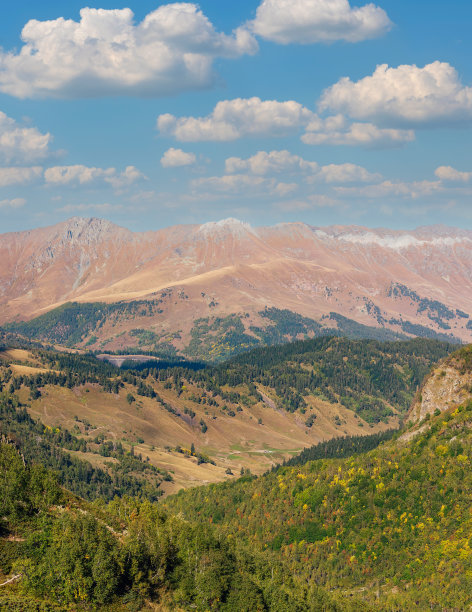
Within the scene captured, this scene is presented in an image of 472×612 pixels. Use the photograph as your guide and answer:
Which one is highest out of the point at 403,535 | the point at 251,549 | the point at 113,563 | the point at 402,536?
the point at 113,563

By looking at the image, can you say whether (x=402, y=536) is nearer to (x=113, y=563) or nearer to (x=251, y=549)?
(x=251, y=549)

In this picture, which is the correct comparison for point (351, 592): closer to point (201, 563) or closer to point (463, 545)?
point (463, 545)

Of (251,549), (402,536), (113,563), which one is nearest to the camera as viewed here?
(113,563)

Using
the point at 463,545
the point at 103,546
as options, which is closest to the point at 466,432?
the point at 463,545

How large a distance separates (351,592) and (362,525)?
1075 inches

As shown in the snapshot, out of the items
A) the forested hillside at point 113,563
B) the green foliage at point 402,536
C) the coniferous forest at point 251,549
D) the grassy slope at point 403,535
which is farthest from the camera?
the grassy slope at point 403,535

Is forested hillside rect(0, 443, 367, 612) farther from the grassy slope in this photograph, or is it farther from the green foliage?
the grassy slope

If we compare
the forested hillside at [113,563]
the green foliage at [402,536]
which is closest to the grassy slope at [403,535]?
the green foliage at [402,536]

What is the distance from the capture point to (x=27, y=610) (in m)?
77.1

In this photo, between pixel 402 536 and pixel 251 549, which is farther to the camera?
pixel 402 536

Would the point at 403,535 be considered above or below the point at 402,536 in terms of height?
above

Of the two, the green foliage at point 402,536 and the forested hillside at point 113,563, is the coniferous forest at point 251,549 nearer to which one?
the forested hillside at point 113,563

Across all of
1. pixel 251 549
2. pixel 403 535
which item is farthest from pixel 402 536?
pixel 251 549

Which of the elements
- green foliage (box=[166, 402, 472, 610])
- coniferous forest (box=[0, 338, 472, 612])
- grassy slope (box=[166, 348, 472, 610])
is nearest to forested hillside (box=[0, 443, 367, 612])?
coniferous forest (box=[0, 338, 472, 612])
